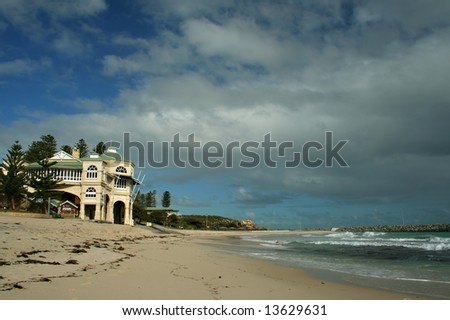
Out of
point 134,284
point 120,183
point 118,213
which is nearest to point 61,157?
point 120,183

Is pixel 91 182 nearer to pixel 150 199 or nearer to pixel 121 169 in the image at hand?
pixel 121 169

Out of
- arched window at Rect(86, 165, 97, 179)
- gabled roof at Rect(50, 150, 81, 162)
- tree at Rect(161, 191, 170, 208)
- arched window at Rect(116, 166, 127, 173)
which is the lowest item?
tree at Rect(161, 191, 170, 208)

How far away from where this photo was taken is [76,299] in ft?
21.6

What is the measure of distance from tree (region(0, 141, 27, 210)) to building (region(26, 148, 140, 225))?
3.89 metres

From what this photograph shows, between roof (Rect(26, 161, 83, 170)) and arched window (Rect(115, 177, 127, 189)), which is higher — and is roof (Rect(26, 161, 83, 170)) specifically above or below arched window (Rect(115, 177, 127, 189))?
above

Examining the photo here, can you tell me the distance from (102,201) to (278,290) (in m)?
39.6

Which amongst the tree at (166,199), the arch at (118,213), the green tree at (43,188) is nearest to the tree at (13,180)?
the green tree at (43,188)

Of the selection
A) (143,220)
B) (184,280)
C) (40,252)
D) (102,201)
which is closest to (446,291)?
(184,280)

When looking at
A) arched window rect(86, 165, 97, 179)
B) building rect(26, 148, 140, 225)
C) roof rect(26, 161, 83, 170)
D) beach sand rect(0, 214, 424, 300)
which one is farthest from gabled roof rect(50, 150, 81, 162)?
beach sand rect(0, 214, 424, 300)

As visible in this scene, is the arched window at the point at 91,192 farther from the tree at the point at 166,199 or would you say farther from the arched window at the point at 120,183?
the tree at the point at 166,199

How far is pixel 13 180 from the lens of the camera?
37.8 m

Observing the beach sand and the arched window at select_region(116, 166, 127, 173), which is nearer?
the beach sand

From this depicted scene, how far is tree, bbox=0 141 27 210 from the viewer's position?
37625 millimetres

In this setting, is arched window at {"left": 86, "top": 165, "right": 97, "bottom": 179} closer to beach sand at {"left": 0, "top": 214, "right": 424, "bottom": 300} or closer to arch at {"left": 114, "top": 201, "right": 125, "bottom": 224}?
arch at {"left": 114, "top": 201, "right": 125, "bottom": 224}
